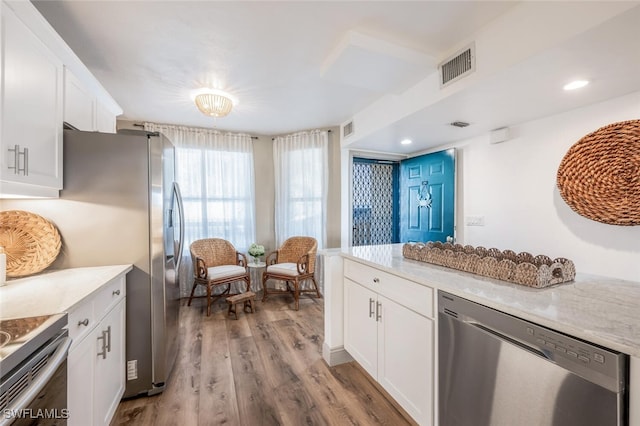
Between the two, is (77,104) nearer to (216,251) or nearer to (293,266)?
(216,251)

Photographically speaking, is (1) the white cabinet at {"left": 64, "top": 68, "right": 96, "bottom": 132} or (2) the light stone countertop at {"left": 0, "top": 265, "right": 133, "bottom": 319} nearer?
(2) the light stone countertop at {"left": 0, "top": 265, "right": 133, "bottom": 319}

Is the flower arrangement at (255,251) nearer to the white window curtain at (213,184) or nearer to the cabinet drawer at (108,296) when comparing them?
the white window curtain at (213,184)

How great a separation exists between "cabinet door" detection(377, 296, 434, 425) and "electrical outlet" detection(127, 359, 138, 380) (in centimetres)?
165

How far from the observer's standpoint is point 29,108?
4.51ft

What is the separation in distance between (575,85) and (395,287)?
5.74 ft

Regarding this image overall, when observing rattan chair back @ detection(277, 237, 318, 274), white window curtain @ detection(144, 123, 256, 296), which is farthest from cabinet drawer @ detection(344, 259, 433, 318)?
white window curtain @ detection(144, 123, 256, 296)

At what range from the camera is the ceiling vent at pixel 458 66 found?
1.76m

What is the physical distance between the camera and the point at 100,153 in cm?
172

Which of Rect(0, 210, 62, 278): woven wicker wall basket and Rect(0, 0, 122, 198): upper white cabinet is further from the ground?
Rect(0, 0, 122, 198): upper white cabinet

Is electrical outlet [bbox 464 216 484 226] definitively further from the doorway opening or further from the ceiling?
the doorway opening

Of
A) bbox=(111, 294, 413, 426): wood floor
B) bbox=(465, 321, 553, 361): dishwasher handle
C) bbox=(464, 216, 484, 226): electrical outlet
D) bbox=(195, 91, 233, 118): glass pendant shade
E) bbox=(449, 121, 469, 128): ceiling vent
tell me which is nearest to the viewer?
bbox=(465, 321, 553, 361): dishwasher handle

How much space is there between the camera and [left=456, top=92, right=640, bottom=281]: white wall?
1862mm

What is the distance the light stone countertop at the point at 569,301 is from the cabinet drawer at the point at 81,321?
5.30 ft

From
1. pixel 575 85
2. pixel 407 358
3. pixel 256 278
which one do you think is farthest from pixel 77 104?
pixel 575 85
